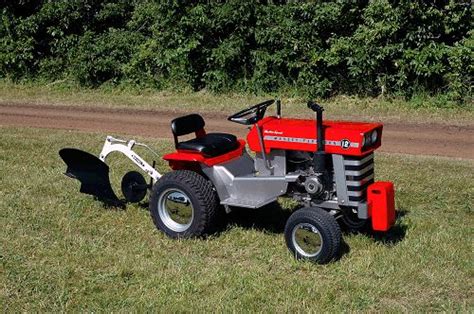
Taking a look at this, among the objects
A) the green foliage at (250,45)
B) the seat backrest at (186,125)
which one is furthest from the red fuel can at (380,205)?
the green foliage at (250,45)

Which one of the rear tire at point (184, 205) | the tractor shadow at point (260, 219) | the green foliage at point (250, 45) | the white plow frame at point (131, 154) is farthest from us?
the green foliage at point (250, 45)

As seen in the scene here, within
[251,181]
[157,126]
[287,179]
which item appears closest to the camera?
[287,179]

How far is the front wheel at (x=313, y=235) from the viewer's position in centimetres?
495

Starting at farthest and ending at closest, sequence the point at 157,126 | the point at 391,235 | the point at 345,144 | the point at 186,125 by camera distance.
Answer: the point at 157,126 < the point at 186,125 < the point at 391,235 < the point at 345,144

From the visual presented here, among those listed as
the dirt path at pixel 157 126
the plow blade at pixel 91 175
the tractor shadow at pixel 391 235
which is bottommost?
the dirt path at pixel 157 126

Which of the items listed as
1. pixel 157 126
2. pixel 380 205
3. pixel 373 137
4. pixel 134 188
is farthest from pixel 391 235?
pixel 157 126

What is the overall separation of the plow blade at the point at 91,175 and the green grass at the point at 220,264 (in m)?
0.18

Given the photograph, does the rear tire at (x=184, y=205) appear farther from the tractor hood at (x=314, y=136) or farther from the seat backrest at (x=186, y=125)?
the tractor hood at (x=314, y=136)

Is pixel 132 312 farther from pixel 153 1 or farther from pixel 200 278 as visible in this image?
pixel 153 1

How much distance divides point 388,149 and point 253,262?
5.08 meters

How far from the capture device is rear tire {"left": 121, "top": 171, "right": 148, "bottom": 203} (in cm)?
650

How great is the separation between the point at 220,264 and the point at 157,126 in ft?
23.7

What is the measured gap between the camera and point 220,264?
5148 mm

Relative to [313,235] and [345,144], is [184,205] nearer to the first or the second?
[313,235]
